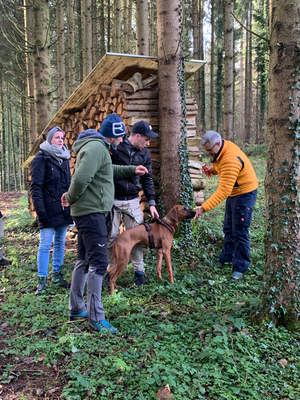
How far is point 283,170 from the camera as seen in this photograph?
3.07m

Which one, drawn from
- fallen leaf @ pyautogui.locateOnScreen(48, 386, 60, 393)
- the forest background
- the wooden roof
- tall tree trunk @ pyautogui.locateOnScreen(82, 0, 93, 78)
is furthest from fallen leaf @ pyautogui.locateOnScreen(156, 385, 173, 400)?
tall tree trunk @ pyautogui.locateOnScreen(82, 0, 93, 78)

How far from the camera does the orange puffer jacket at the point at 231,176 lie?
4375 millimetres

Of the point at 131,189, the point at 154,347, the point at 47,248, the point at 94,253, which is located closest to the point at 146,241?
the point at 131,189

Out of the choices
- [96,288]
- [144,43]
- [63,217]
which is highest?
[144,43]

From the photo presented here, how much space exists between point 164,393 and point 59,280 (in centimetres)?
292

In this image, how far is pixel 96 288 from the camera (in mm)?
3277

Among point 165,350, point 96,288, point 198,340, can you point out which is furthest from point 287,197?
point 96,288

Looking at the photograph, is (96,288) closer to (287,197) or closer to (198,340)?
(198,340)

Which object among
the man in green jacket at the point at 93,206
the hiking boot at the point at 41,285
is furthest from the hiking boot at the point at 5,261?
the man in green jacket at the point at 93,206

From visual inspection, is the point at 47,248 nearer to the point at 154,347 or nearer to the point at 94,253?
the point at 94,253

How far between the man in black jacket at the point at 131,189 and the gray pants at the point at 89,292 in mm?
1086

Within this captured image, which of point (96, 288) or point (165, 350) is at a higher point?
point (96, 288)

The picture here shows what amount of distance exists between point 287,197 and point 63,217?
10.5 feet

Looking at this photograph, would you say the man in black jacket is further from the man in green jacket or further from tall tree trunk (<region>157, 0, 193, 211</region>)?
the man in green jacket
